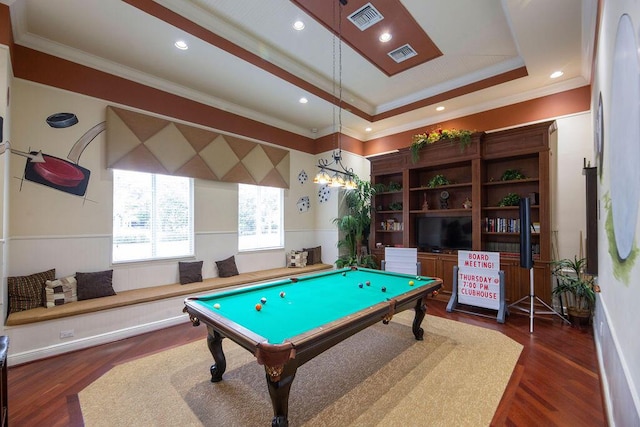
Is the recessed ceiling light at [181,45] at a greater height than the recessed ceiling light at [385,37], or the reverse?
the recessed ceiling light at [385,37]

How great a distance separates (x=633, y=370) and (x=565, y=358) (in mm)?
2092

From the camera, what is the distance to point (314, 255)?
242 inches

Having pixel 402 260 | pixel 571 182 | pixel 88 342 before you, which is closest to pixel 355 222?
pixel 402 260

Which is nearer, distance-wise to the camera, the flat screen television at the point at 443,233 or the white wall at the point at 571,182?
the white wall at the point at 571,182

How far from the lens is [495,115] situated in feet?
15.9

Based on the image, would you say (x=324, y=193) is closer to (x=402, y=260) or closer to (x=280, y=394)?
(x=402, y=260)

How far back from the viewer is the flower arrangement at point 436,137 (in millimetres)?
4772

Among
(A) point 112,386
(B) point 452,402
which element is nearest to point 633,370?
(B) point 452,402

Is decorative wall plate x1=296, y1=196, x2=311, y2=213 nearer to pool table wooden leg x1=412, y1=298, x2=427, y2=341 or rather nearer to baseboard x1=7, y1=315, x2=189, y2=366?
baseboard x1=7, y1=315, x2=189, y2=366

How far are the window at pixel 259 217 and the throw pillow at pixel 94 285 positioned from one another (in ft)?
6.65

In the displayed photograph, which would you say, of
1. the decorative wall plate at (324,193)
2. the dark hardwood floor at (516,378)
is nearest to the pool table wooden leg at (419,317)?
the dark hardwood floor at (516,378)

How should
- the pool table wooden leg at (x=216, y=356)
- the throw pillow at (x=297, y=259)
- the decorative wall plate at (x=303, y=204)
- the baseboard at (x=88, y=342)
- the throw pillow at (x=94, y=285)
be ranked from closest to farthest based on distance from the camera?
the pool table wooden leg at (x=216, y=356) → the baseboard at (x=88, y=342) → the throw pillow at (x=94, y=285) → the throw pillow at (x=297, y=259) → the decorative wall plate at (x=303, y=204)

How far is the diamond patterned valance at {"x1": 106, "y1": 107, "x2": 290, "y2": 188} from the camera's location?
3.83 metres

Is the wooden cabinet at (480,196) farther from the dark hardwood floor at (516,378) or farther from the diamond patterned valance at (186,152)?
the diamond patterned valance at (186,152)
